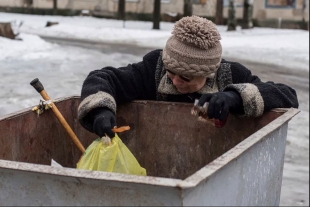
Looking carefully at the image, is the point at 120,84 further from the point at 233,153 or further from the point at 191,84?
the point at 233,153

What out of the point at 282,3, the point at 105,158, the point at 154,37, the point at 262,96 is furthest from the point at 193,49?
the point at 282,3

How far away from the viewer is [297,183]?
19.1ft

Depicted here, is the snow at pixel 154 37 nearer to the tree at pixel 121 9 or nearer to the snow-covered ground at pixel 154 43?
the snow-covered ground at pixel 154 43

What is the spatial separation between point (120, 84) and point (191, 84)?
1.23 ft

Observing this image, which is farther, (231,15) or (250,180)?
(231,15)

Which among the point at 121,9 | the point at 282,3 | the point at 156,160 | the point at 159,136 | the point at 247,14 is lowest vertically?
the point at 121,9

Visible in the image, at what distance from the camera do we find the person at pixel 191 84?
8.86ft

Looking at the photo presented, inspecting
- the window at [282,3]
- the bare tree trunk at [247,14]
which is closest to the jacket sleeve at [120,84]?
the bare tree trunk at [247,14]

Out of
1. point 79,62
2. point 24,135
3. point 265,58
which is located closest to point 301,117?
point 79,62

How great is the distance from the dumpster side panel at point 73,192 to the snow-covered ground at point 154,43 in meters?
Result: 3.91

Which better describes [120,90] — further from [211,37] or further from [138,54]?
[138,54]

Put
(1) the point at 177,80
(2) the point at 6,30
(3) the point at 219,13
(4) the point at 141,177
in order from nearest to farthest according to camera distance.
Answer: (4) the point at 141,177 < (1) the point at 177,80 < (2) the point at 6,30 < (3) the point at 219,13

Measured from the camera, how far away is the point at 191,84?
3.00 m

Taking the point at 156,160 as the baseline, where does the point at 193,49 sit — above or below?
above
